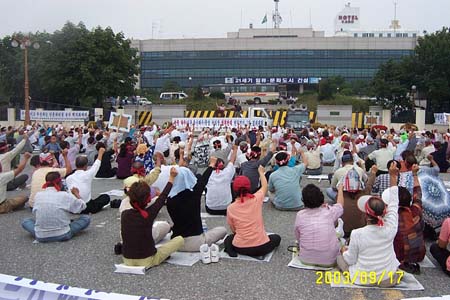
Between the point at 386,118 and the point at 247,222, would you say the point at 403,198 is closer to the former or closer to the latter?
the point at 247,222

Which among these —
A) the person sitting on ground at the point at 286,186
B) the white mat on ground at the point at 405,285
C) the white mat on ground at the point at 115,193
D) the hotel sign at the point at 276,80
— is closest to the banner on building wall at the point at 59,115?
the white mat on ground at the point at 115,193

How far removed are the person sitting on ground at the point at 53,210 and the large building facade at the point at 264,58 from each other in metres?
93.2

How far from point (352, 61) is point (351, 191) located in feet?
324

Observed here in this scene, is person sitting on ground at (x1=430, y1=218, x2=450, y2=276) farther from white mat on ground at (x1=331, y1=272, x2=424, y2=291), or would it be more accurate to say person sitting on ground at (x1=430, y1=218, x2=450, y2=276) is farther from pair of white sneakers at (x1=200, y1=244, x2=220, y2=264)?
pair of white sneakers at (x1=200, y1=244, x2=220, y2=264)

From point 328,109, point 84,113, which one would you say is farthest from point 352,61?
point 84,113

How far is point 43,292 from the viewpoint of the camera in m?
4.18

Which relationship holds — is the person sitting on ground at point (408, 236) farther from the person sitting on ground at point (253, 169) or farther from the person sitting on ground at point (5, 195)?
the person sitting on ground at point (5, 195)

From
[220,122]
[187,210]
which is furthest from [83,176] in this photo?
[220,122]

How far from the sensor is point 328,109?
128 feet

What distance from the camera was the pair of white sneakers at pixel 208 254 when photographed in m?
6.77

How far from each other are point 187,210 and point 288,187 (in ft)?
11.6

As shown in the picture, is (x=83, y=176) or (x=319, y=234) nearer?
(x=319, y=234)

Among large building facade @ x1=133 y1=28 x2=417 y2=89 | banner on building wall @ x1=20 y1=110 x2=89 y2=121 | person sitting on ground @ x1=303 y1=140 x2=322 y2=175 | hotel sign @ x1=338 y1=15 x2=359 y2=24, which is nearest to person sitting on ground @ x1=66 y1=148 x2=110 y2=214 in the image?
person sitting on ground @ x1=303 y1=140 x2=322 y2=175

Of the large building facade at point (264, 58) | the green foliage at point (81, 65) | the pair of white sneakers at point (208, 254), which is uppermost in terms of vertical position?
the large building facade at point (264, 58)
